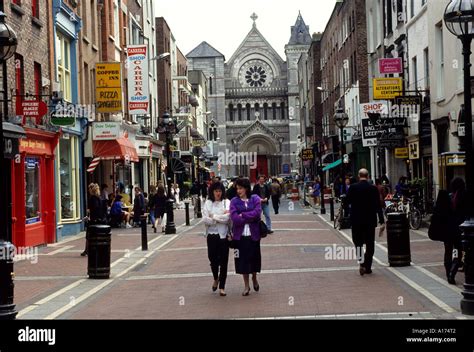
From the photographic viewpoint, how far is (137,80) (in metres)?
39.0

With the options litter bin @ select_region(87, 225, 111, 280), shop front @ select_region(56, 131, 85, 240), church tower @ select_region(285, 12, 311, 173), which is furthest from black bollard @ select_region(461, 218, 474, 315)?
church tower @ select_region(285, 12, 311, 173)

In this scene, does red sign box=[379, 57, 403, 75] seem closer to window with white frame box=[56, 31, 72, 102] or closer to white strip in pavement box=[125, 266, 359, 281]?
window with white frame box=[56, 31, 72, 102]

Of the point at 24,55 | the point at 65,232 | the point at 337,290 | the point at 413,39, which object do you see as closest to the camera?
the point at 337,290

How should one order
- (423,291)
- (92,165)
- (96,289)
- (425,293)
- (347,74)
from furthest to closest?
(347,74) → (92,165) → (96,289) → (423,291) → (425,293)

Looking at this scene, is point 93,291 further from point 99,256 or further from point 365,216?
point 365,216

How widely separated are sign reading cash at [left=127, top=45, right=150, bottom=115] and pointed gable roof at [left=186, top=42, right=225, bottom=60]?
74045 millimetres

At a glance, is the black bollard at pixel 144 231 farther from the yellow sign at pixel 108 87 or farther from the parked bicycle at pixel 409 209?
the yellow sign at pixel 108 87

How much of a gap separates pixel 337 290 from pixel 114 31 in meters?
27.3

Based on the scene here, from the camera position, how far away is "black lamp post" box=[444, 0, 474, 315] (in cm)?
1059

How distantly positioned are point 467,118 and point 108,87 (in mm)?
22302

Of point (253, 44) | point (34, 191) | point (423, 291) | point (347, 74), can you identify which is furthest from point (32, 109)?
point (253, 44)

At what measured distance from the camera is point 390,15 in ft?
126
